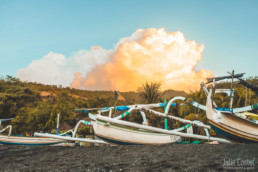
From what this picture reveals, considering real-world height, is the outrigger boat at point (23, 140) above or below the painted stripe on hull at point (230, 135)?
below

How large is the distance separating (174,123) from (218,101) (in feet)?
19.1

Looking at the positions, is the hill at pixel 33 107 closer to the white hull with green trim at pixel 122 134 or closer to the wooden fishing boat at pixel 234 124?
the white hull with green trim at pixel 122 134

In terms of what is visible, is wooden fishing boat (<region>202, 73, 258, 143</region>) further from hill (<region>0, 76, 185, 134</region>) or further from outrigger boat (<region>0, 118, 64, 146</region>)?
outrigger boat (<region>0, 118, 64, 146</region>)

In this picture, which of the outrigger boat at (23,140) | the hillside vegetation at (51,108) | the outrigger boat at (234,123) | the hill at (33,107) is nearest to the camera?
the outrigger boat at (234,123)

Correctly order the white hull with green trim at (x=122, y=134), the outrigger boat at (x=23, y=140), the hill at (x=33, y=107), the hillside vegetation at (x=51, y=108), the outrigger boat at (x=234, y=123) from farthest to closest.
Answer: the hill at (x=33, y=107)
the hillside vegetation at (x=51, y=108)
the outrigger boat at (x=23, y=140)
the white hull with green trim at (x=122, y=134)
the outrigger boat at (x=234, y=123)

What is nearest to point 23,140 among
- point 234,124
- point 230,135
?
point 230,135

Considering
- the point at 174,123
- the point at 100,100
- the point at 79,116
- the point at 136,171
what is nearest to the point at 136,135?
the point at 136,171

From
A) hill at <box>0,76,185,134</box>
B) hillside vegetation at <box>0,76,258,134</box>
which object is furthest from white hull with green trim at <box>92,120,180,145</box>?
hill at <box>0,76,185,134</box>

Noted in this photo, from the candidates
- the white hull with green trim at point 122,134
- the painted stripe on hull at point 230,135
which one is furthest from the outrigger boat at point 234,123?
the white hull with green trim at point 122,134

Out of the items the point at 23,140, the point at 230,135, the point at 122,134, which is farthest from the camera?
the point at 23,140

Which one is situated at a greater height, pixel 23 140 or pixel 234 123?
pixel 234 123

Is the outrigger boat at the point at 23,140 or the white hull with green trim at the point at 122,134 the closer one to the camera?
the white hull with green trim at the point at 122,134

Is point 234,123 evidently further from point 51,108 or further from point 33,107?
point 33,107

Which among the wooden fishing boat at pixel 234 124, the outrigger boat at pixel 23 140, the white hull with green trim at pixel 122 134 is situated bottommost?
the outrigger boat at pixel 23 140
